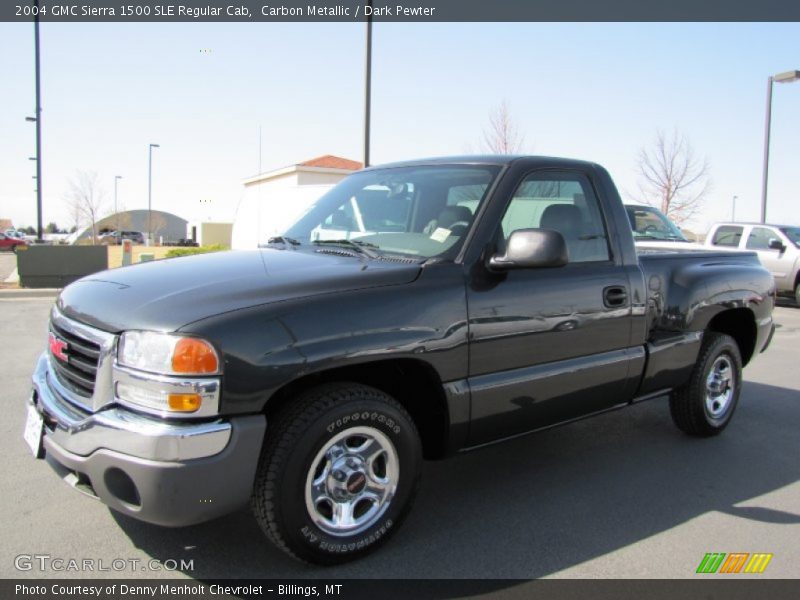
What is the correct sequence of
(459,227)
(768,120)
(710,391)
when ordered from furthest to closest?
(768,120) < (710,391) < (459,227)

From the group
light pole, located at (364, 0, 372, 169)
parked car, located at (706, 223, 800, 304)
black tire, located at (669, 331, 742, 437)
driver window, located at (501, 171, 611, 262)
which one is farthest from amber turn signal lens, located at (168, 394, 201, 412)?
parked car, located at (706, 223, 800, 304)

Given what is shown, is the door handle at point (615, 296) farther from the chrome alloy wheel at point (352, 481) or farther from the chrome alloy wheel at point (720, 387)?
the chrome alloy wheel at point (352, 481)

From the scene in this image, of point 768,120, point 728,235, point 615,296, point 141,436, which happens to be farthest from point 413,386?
point 768,120

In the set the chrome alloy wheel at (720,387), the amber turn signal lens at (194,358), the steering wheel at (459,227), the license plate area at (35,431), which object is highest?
the steering wheel at (459,227)

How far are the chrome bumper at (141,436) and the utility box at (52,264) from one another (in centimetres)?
1375

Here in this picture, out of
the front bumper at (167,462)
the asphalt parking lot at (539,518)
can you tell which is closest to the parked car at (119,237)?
the asphalt parking lot at (539,518)

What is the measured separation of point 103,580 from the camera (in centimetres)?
292

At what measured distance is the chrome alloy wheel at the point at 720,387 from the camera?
508cm

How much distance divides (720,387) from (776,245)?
37.9 ft

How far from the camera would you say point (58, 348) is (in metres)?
3.20

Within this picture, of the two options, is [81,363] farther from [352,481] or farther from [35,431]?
[352,481]

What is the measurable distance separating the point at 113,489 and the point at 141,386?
1.38ft

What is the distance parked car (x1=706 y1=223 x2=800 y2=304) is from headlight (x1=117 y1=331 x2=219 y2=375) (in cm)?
1435

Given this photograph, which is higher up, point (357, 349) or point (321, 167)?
point (321, 167)
